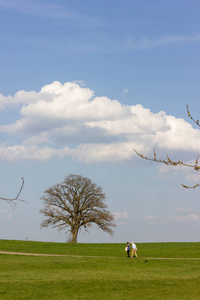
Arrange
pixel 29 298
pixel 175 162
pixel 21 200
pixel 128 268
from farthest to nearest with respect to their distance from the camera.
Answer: pixel 128 268, pixel 29 298, pixel 175 162, pixel 21 200

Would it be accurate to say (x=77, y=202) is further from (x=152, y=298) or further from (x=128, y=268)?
(x=152, y=298)

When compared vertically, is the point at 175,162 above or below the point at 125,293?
above

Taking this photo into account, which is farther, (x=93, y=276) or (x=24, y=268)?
(x=24, y=268)

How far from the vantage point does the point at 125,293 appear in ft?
66.7

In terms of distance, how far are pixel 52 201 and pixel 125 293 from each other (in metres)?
47.4

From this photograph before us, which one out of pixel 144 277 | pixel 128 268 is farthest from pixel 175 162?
pixel 128 268

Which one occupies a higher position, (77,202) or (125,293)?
(77,202)

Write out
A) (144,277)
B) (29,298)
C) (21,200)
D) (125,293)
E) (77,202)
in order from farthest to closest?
(77,202) < (144,277) < (125,293) < (29,298) < (21,200)

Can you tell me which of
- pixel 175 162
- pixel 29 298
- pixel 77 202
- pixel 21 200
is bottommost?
pixel 29 298

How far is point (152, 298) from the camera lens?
19.4 meters

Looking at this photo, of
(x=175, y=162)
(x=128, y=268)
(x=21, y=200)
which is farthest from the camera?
(x=128, y=268)

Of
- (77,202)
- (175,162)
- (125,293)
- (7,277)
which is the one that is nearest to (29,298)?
(125,293)

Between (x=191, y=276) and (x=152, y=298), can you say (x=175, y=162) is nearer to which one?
(x=152, y=298)

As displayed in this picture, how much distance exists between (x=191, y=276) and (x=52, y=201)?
4284 cm
